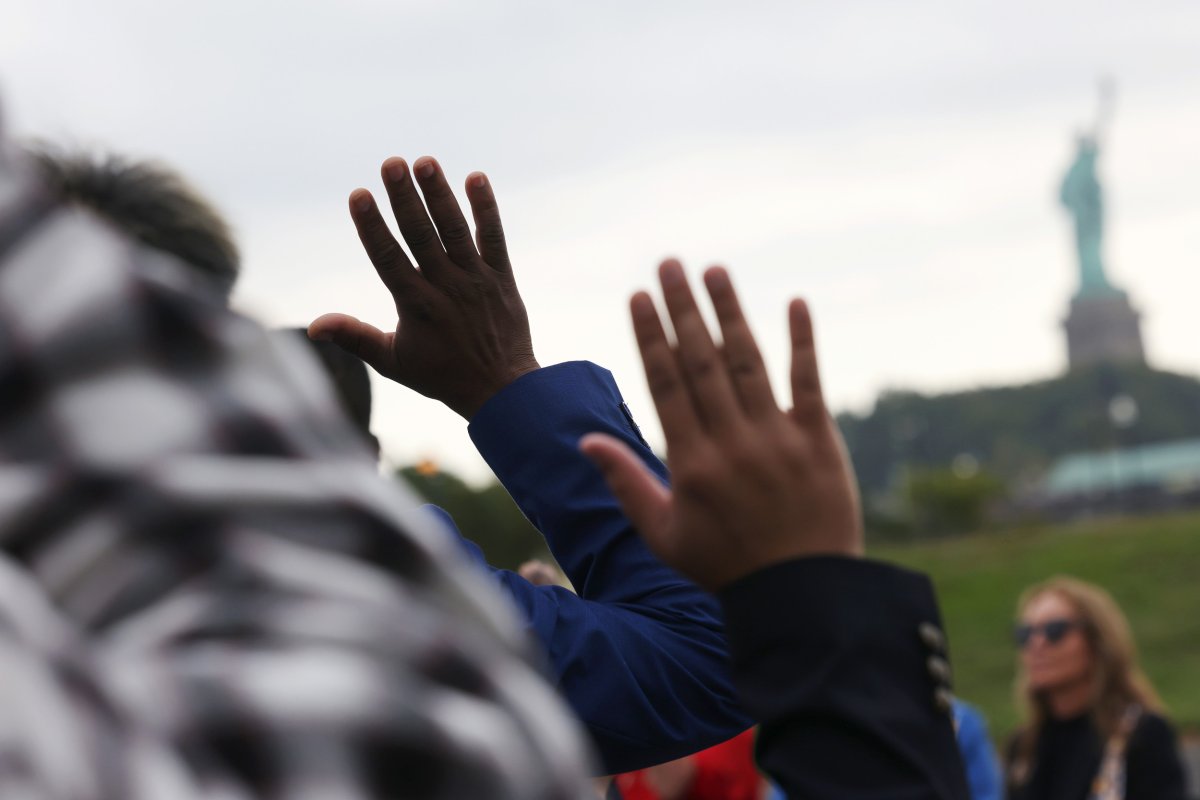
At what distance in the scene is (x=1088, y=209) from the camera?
8525 cm

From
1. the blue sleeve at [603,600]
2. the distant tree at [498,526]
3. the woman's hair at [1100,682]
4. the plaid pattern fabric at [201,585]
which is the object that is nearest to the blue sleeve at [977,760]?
the woman's hair at [1100,682]

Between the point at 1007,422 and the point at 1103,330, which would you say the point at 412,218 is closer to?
the point at 1103,330

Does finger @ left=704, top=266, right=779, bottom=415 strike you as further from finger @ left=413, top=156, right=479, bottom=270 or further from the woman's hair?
the woman's hair

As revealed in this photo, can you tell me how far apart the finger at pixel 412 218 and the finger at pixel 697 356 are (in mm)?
647

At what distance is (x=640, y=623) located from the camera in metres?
1.71

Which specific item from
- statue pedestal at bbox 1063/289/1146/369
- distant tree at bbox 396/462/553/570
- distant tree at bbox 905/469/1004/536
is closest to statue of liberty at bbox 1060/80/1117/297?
statue pedestal at bbox 1063/289/1146/369

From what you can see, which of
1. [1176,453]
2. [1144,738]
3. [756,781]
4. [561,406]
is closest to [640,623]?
[561,406]

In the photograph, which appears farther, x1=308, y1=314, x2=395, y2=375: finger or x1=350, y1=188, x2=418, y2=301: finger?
x1=308, y1=314, x2=395, y2=375: finger

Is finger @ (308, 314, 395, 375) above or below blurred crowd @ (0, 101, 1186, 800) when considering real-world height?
above

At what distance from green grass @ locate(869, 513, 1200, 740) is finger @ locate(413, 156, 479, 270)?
71.7 feet

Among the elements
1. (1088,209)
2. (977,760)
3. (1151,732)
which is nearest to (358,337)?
(977,760)

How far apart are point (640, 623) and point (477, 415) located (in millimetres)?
310

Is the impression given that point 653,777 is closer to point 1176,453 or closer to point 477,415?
point 477,415

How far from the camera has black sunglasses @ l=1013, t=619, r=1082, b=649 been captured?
21.7ft
